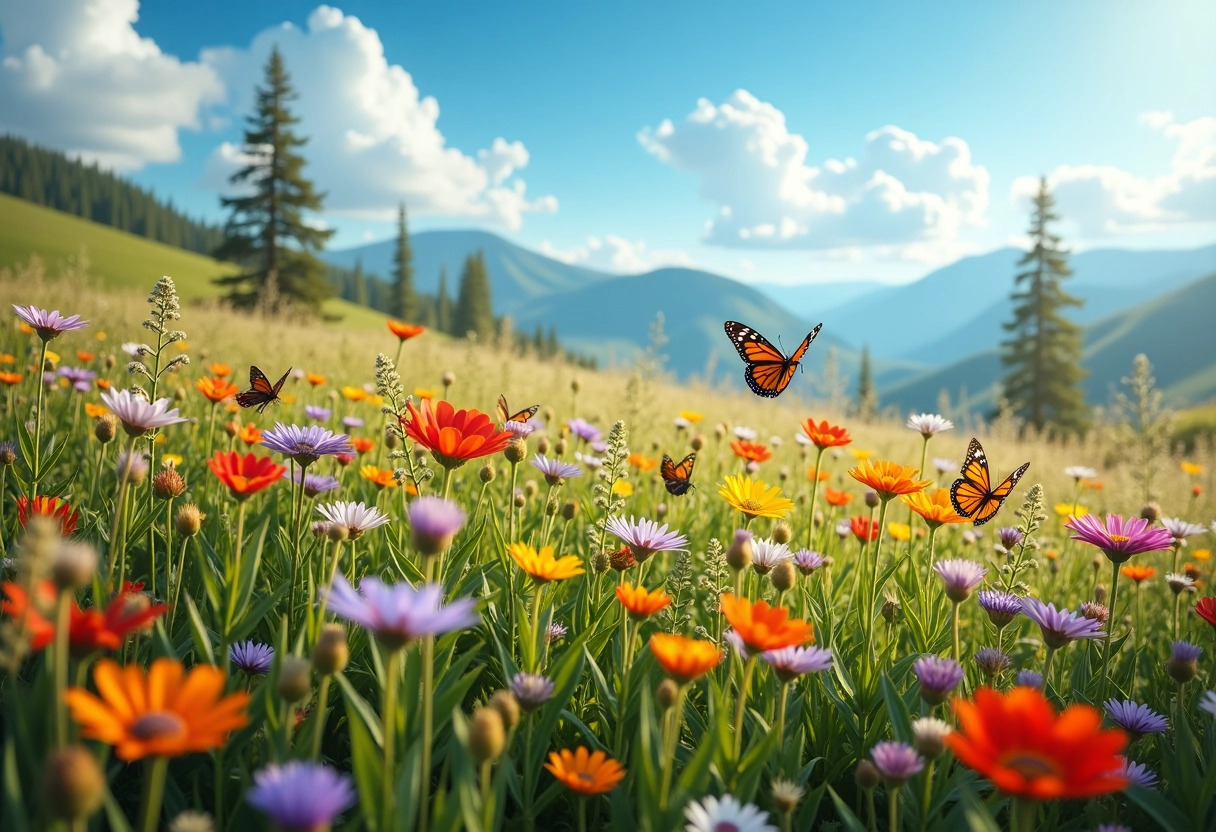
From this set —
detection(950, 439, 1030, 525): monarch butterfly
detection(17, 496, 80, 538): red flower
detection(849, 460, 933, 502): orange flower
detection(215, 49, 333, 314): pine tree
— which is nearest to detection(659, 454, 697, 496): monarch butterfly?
detection(849, 460, 933, 502): orange flower

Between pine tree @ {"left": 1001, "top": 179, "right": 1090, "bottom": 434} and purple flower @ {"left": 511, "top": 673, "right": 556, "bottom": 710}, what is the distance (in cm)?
3100

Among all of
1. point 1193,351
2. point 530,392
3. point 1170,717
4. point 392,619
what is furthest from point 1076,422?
point 1193,351

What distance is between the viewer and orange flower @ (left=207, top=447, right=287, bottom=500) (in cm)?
121

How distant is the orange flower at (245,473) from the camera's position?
1.21 m

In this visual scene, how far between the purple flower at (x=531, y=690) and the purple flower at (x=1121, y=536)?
1.36 metres

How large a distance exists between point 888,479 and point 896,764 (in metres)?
0.88

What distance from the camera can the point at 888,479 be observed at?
1.79m

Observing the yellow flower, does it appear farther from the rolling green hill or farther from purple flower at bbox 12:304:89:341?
the rolling green hill

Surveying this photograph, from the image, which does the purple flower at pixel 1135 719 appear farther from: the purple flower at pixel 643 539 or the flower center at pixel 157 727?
the flower center at pixel 157 727

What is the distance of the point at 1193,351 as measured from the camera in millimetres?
140625

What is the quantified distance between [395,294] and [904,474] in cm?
5262

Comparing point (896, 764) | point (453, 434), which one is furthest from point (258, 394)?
point (896, 764)

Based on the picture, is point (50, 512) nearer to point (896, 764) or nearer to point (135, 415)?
point (135, 415)

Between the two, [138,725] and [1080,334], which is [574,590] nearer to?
[138,725]
